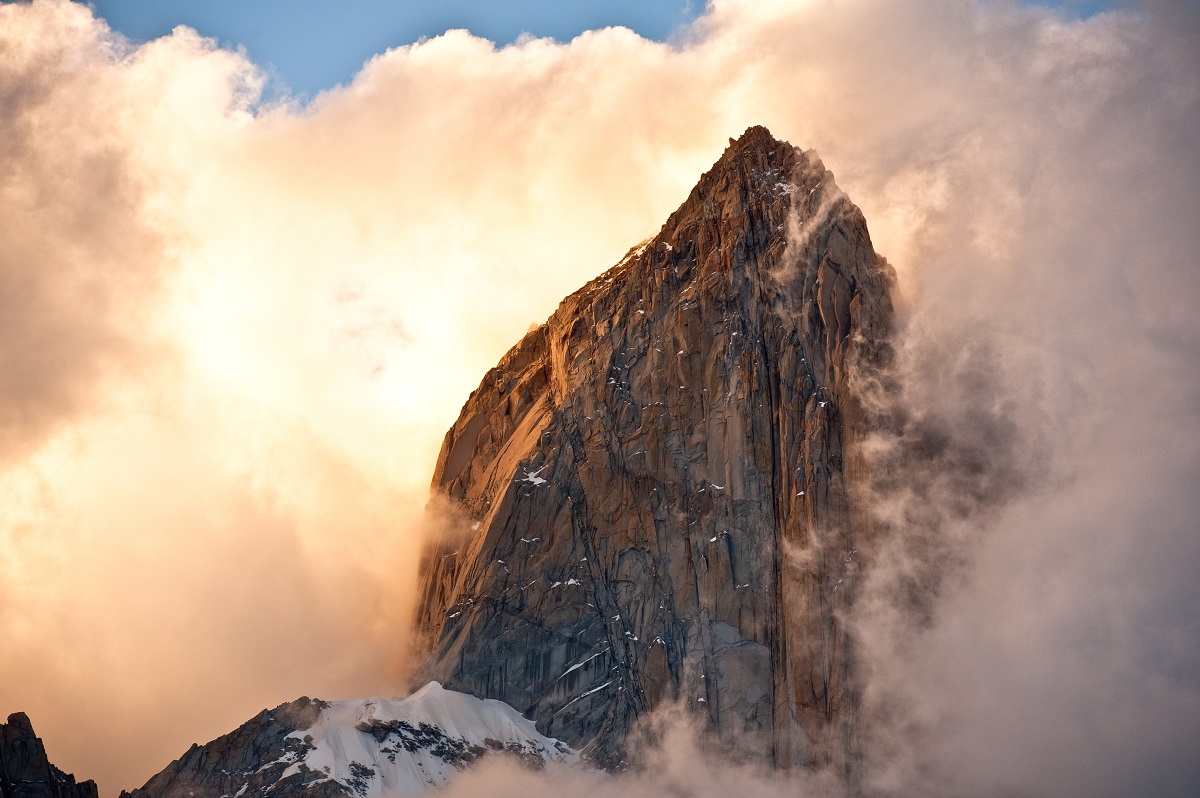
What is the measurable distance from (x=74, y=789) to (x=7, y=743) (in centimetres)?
1039

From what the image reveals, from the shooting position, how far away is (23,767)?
589ft

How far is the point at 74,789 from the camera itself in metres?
187

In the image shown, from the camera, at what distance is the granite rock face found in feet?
582

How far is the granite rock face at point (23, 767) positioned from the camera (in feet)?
582

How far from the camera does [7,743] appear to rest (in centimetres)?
17950
